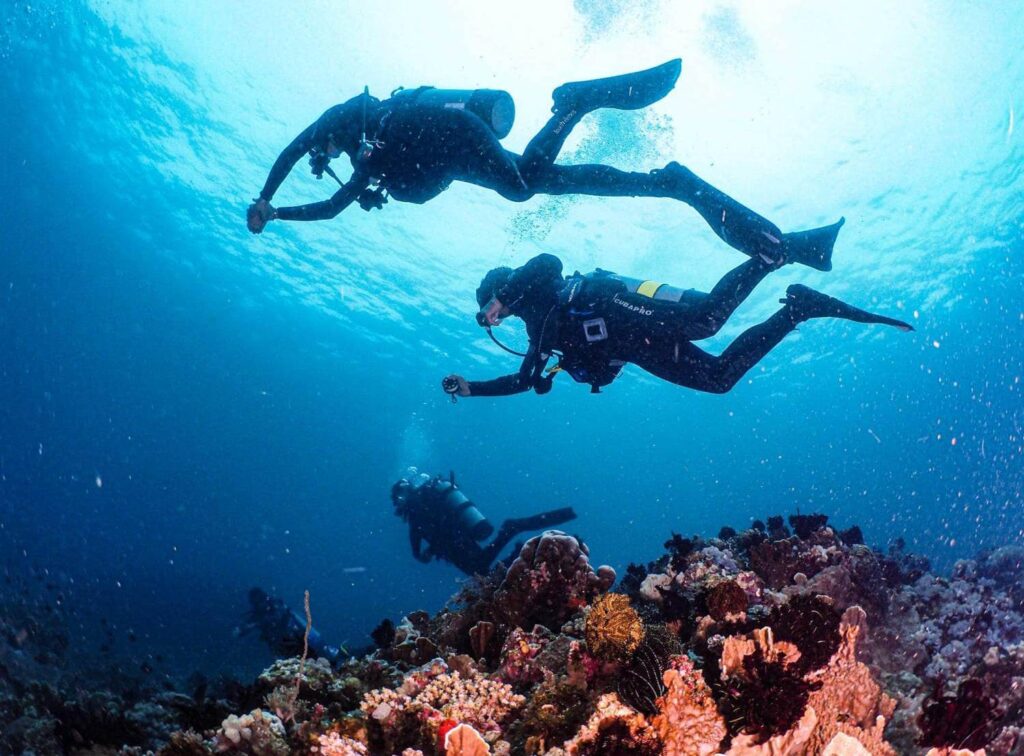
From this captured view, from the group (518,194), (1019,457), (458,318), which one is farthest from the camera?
(1019,457)

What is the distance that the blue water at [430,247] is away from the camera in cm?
1784

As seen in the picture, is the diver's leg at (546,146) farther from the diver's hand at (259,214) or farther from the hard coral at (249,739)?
the hard coral at (249,739)

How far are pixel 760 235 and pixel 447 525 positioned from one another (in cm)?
1227

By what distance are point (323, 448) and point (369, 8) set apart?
264 feet

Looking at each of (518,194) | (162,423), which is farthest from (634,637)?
(162,423)

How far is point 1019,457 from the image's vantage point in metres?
86.1

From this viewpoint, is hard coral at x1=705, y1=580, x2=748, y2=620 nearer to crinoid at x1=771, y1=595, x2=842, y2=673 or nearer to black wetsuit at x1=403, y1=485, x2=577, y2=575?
crinoid at x1=771, y1=595, x2=842, y2=673

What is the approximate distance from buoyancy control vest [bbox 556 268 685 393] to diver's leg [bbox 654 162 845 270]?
100 centimetres

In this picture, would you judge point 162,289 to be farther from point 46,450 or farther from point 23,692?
point 46,450

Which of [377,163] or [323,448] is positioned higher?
[323,448]

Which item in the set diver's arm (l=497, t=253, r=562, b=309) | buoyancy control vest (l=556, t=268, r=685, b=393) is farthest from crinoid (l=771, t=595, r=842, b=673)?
diver's arm (l=497, t=253, r=562, b=309)

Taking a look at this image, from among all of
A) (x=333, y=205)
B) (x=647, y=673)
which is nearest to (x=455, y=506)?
(x=333, y=205)

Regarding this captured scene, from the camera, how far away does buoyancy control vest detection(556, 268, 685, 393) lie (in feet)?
21.8

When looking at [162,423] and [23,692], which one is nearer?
[23,692]
